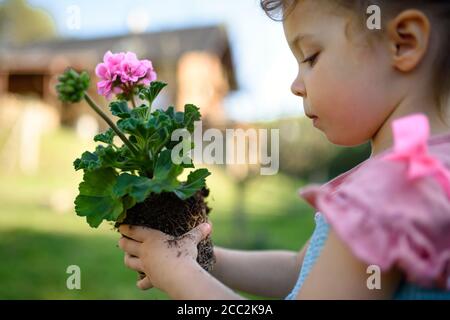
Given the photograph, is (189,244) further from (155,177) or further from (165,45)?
(165,45)

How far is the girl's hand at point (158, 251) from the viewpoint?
1.19 m

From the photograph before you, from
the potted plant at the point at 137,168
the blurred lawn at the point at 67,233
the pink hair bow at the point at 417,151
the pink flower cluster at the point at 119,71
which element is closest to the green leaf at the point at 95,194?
the potted plant at the point at 137,168

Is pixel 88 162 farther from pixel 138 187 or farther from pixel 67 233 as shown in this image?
pixel 67 233

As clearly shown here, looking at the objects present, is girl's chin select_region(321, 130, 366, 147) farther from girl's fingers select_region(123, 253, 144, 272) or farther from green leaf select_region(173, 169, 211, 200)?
girl's fingers select_region(123, 253, 144, 272)

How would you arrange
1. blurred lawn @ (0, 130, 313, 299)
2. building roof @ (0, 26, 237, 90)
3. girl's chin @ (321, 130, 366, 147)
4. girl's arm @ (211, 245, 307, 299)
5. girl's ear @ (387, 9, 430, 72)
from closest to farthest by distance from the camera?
girl's ear @ (387, 9, 430, 72) < girl's chin @ (321, 130, 366, 147) < girl's arm @ (211, 245, 307, 299) < blurred lawn @ (0, 130, 313, 299) < building roof @ (0, 26, 237, 90)

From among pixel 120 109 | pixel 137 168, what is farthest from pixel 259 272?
pixel 120 109

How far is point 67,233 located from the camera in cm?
635

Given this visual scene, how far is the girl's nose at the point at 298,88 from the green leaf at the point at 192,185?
0.92 ft

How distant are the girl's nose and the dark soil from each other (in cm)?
36

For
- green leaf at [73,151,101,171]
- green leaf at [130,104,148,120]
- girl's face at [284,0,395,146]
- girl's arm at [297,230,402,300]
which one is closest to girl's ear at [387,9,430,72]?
girl's face at [284,0,395,146]

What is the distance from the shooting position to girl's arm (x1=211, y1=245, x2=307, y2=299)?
1.58m

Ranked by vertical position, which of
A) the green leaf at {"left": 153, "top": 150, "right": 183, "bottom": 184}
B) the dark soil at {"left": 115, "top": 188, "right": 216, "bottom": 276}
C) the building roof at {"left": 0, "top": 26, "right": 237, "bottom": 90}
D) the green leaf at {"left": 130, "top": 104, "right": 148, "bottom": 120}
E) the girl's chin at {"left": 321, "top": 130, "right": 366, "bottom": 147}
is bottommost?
the dark soil at {"left": 115, "top": 188, "right": 216, "bottom": 276}

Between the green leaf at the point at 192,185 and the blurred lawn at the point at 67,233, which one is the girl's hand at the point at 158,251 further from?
the blurred lawn at the point at 67,233
